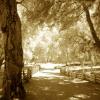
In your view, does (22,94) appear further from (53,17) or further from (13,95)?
(53,17)

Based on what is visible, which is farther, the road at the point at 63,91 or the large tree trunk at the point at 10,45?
the road at the point at 63,91

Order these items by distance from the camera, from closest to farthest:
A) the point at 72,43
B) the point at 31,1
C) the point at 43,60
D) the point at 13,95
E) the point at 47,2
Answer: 1. the point at 13,95
2. the point at 47,2
3. the point at 31,1
4. the point at 72,43
5. the point at 43,60

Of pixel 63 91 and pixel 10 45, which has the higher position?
pixel 10 45

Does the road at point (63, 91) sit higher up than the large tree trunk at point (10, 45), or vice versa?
the large tree trunk at point (10, 45)

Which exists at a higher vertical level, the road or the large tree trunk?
the large tree trunk

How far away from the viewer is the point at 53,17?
46.0 ft

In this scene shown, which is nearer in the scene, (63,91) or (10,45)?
(10,45)

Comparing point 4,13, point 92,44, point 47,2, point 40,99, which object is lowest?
point 40,99

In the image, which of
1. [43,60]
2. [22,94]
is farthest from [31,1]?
[43,60]

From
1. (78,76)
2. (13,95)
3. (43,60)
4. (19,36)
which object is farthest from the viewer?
(43,60)

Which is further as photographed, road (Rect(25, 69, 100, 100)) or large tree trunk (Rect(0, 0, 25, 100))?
road (Rect(25, 69, 100, 100))

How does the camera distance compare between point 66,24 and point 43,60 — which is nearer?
point 66,24

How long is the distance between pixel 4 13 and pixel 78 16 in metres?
5.24

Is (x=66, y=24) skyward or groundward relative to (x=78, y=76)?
skyward
